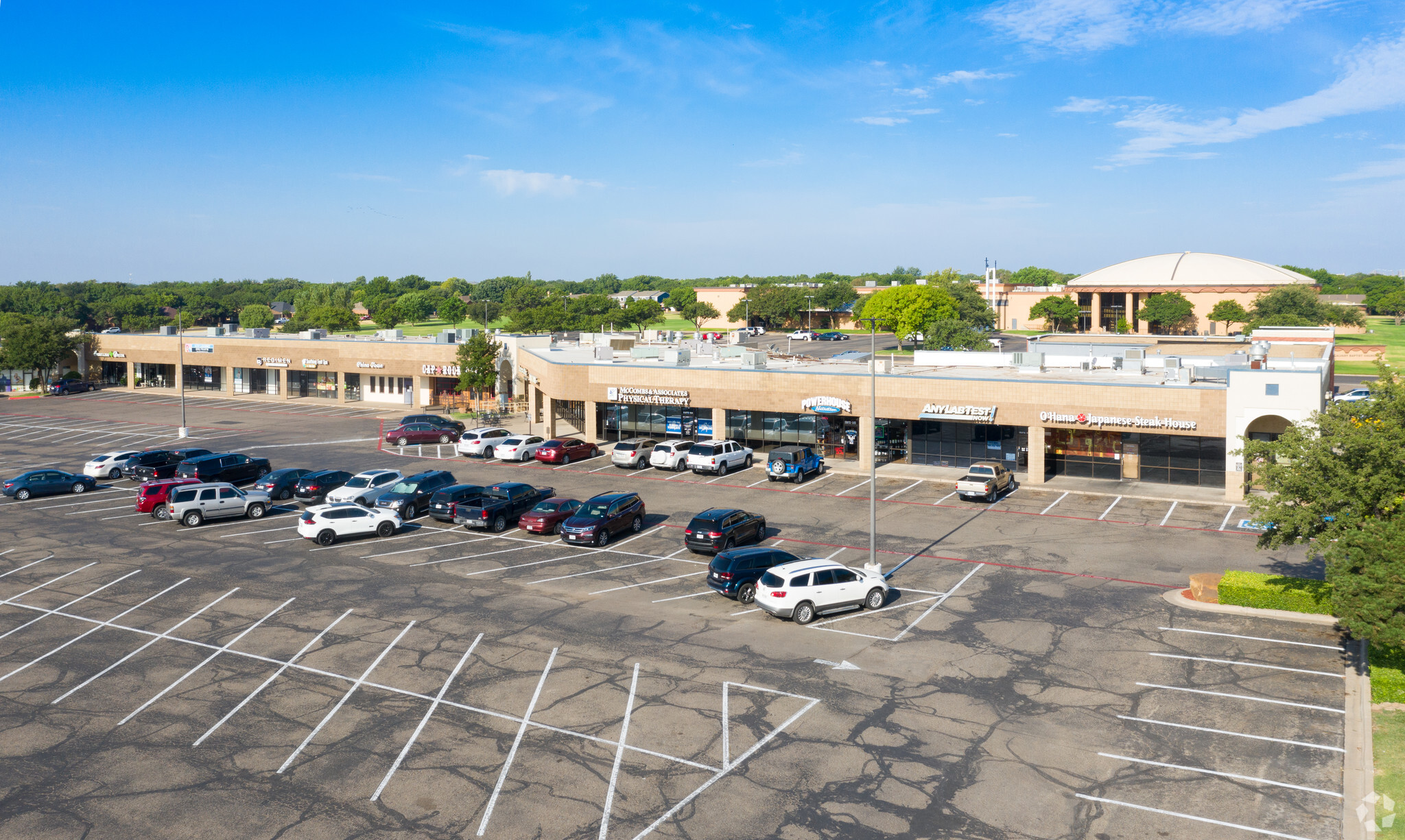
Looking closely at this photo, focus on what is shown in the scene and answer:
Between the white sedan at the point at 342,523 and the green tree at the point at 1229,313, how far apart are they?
131 m

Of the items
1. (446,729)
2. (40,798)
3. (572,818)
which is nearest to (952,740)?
(572,818)

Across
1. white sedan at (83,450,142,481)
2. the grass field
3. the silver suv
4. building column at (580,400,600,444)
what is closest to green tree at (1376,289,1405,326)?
the grass field

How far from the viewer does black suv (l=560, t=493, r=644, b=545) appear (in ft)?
113

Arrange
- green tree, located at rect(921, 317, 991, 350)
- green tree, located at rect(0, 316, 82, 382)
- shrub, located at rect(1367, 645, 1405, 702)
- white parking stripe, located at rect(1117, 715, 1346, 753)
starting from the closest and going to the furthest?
white parking stripe, located at rect(1117, 715, 1346, 753), shrub, located at rect(1367, 645, 1405, 702), green tree, located at rect(0, 316, 82, 382), green tree, located at rect(921, 317, 991, 350)

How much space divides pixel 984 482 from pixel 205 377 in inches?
3256

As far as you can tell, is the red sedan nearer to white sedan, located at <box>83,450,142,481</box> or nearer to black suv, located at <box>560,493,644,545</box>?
white sedan, located at <box>83,450,142,481</box>

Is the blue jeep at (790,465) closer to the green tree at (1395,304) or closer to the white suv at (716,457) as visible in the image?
the white suv at (716,457)

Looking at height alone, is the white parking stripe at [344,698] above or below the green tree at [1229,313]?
below

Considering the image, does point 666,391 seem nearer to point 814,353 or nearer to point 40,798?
point 40,798

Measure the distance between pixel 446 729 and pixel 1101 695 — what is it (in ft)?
46.6

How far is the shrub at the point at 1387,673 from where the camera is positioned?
66.1ft

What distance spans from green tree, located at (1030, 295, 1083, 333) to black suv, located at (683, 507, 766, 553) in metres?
126

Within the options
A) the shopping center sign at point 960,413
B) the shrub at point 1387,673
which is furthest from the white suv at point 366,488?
the shrub at point 1387,673

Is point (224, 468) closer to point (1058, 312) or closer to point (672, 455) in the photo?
point (672, 455)
